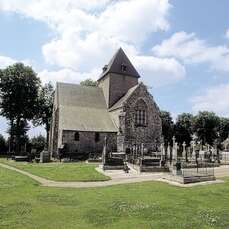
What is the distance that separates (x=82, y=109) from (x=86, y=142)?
18.8ft

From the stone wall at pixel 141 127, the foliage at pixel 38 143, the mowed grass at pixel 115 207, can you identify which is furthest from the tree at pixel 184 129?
the mowed grass at pixel 115 207

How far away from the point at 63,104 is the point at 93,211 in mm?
32979

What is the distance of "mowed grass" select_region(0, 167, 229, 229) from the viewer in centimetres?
1051

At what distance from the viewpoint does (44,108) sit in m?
56.7

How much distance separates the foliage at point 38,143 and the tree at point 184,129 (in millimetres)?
30397

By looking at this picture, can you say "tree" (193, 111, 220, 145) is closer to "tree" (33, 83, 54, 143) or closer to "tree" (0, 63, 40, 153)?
"tree" (33, 83, 54, 143)

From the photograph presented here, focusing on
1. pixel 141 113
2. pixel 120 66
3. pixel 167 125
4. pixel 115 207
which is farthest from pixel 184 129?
pixel 115 207

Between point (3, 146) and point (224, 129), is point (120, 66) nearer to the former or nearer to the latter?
point (3, 146)

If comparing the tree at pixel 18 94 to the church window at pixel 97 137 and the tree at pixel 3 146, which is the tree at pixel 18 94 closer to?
the tree at pixel 3 146

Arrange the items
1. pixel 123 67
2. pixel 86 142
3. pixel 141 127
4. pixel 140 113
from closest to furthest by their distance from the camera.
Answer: pixel 86 142, pixel 141 127, pixel 140 113, pixel 123 67

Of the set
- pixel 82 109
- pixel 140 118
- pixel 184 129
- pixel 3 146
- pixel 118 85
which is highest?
pixel 118 85

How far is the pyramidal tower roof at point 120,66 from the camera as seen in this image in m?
48.6

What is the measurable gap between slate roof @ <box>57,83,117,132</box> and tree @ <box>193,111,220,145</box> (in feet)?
99.7

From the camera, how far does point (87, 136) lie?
135 feet
